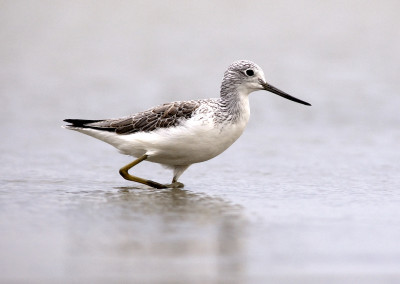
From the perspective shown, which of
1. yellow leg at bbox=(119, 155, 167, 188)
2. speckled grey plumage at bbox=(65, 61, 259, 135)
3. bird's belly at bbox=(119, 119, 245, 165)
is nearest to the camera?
bird's belly at bbox=(119, 119, 245, 165)

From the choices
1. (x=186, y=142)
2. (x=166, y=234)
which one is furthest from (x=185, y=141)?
(x=166, y=234)

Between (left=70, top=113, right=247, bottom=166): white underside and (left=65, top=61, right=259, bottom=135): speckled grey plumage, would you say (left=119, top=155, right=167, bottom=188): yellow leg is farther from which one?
(left=65, top=61, right=259, bottom=135): speckled grey plumage

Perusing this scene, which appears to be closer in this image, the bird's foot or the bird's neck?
the bird's neck

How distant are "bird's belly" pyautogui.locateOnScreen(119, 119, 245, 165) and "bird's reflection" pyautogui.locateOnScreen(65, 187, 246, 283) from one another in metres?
0.63

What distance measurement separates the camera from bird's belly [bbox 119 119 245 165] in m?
10.5

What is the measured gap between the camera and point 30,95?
19.5 metres

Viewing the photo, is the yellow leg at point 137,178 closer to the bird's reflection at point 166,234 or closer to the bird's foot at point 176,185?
the bird's foot at point 176,185

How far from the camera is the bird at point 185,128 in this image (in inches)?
416

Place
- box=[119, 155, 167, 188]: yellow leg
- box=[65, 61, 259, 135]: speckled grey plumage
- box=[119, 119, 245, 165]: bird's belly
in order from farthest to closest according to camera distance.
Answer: box=[119, 155, 167, 188]: yellow leg
box=[65, 61, 259, 135]: speckled grey plumage
box=[119, 119, 245, 165]: bird's belly

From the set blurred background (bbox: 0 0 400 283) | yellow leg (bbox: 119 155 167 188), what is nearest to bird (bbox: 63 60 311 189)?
yellow leg (bbox: 119 155 167 188)

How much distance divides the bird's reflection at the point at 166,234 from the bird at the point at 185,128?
0.69 metres

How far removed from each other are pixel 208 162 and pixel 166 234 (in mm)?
5433

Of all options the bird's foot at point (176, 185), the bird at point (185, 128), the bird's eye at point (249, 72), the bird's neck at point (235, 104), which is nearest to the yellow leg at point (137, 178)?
the bird at point (185, 128)

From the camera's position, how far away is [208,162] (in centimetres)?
1341
